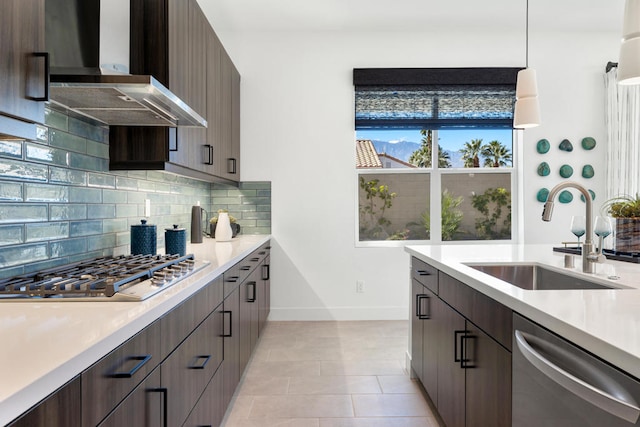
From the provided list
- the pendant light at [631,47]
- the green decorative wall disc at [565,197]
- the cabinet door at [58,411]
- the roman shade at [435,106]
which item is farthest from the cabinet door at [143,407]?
the green decorative wall disc at [565,197]

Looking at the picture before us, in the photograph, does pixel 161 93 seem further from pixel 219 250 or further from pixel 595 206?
pixel 595 206

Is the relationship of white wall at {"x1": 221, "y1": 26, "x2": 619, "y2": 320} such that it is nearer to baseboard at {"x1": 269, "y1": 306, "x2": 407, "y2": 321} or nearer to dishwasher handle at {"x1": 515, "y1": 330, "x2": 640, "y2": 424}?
baseboard at {"x1": 269, "y1": 306, "x2": 407, "y2": 321}

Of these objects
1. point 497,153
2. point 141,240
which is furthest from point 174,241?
point 497,153

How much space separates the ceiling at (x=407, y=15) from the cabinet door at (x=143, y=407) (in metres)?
3.25

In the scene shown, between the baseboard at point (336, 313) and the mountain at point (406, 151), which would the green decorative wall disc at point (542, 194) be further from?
the baseboard at point (336, 313)

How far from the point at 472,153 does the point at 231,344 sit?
10.6 feet

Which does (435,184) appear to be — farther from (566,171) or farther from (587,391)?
(587,391)

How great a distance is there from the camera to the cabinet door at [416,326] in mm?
2488

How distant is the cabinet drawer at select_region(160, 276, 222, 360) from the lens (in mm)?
1289

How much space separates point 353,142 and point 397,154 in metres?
0.51

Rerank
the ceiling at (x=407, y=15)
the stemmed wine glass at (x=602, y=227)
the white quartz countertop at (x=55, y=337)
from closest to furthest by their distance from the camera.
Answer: the white quartz countertop at (x=55, y=337), the stemmed wine glass at (x=602, y=227), the ceiling at (x=407, y=15)

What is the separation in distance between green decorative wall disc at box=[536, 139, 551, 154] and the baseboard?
210 cm

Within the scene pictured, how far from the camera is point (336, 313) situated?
4.21 meters

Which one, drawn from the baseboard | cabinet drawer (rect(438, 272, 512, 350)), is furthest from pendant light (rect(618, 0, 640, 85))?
the baseboard
